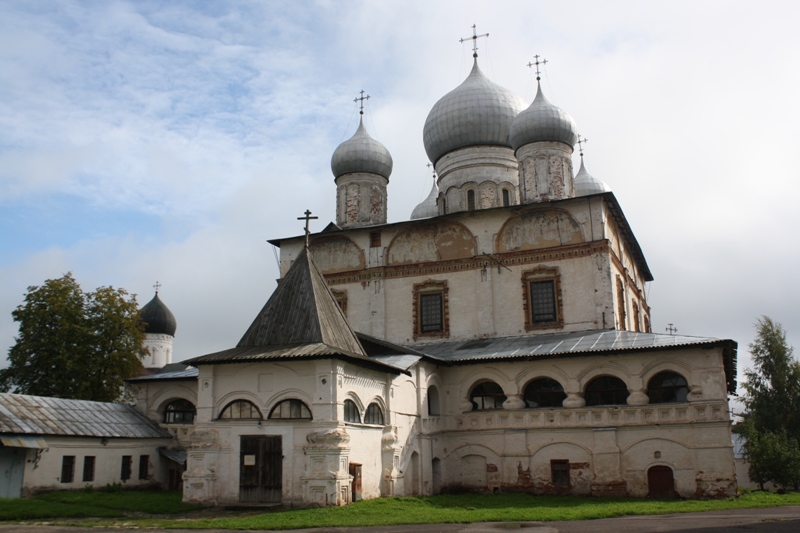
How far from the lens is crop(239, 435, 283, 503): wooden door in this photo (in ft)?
45.2

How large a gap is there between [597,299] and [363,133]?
1102cm

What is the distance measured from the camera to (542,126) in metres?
22.2

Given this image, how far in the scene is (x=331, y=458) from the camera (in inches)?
524

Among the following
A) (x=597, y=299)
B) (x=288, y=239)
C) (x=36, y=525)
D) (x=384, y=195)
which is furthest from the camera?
(x=384, y=195)

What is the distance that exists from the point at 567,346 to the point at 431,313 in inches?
182

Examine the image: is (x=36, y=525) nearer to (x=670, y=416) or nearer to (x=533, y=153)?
(x=670, y=416)

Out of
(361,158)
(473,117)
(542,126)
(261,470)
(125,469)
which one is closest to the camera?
(261,470)

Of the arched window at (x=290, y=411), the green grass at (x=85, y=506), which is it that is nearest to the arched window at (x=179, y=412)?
the green grass at (x=85, y=506)

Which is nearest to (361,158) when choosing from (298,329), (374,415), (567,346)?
(567,346)

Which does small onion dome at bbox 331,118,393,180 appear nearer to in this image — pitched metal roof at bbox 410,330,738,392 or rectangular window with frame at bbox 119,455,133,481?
pitched metal roof at bbox 410,330,738,392

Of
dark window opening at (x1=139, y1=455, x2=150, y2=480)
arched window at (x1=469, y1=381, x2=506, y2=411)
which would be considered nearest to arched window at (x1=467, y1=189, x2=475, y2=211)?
arched window at (x1=469, y1=381, x2=506, y2=411)

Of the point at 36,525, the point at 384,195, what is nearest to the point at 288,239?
the point at 384,195

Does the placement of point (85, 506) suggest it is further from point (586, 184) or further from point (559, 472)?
point (586, 184)

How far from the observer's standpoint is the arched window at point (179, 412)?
19.7 m
